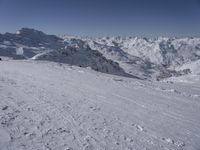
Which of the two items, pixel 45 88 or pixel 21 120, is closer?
pixel 21 120

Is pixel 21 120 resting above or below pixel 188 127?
above

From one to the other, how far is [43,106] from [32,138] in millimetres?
3716

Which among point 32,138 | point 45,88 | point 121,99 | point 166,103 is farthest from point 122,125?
point 45,88

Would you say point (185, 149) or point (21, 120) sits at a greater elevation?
point (21, 120)

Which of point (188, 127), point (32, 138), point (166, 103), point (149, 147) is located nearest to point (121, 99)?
point (166, 103)

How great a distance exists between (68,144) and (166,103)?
29.5ft

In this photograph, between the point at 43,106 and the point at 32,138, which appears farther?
the point at 43,106

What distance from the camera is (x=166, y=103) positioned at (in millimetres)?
15016

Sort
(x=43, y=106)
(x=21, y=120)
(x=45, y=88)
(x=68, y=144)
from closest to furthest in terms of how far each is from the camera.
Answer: (x=68, y=144), (x=21, y=120), (x=43, y=106), (x=45, y=88)

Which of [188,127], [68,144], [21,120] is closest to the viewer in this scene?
[68,144]

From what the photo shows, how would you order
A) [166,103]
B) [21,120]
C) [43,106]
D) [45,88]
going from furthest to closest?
[45,88], [166,103], [43,106], [21,120]

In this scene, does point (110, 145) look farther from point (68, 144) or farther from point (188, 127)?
point (188, 127)

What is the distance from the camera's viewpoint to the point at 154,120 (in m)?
11.1

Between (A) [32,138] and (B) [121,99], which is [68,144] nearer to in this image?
(A) [32,138]
